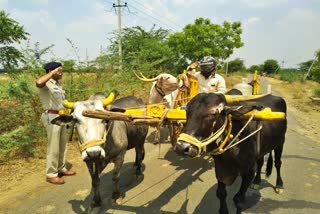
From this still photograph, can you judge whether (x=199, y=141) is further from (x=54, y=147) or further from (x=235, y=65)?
(x=235, y=65)

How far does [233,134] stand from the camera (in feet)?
11.5

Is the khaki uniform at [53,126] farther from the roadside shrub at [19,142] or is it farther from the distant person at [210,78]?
the distant person at [210,78]

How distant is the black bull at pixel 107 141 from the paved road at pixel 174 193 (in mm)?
369

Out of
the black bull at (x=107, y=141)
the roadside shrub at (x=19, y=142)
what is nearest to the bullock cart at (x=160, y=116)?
the black bull at (x=107, y=141)

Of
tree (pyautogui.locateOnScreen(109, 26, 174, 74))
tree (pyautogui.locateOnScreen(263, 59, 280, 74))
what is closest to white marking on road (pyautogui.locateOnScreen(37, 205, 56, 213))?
tree (pyautogui.locateOnScreen(109, 26, 174, 74))

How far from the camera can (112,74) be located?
413 inches

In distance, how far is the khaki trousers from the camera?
207 inches

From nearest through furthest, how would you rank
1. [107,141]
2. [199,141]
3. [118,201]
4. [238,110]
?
[199,141]
[238,110]
[107,141]
[118,201]

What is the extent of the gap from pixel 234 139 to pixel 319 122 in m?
10.2

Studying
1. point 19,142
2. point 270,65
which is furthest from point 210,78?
point 270,65

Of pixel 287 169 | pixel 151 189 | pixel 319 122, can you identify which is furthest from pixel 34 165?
pixel 319 122

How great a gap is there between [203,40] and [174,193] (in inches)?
792

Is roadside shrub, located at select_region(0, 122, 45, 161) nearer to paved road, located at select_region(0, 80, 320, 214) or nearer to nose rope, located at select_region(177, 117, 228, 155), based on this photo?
paved road, located at select_region(0, 80, 320, 214)

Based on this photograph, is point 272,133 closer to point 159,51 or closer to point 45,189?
point 45,189
